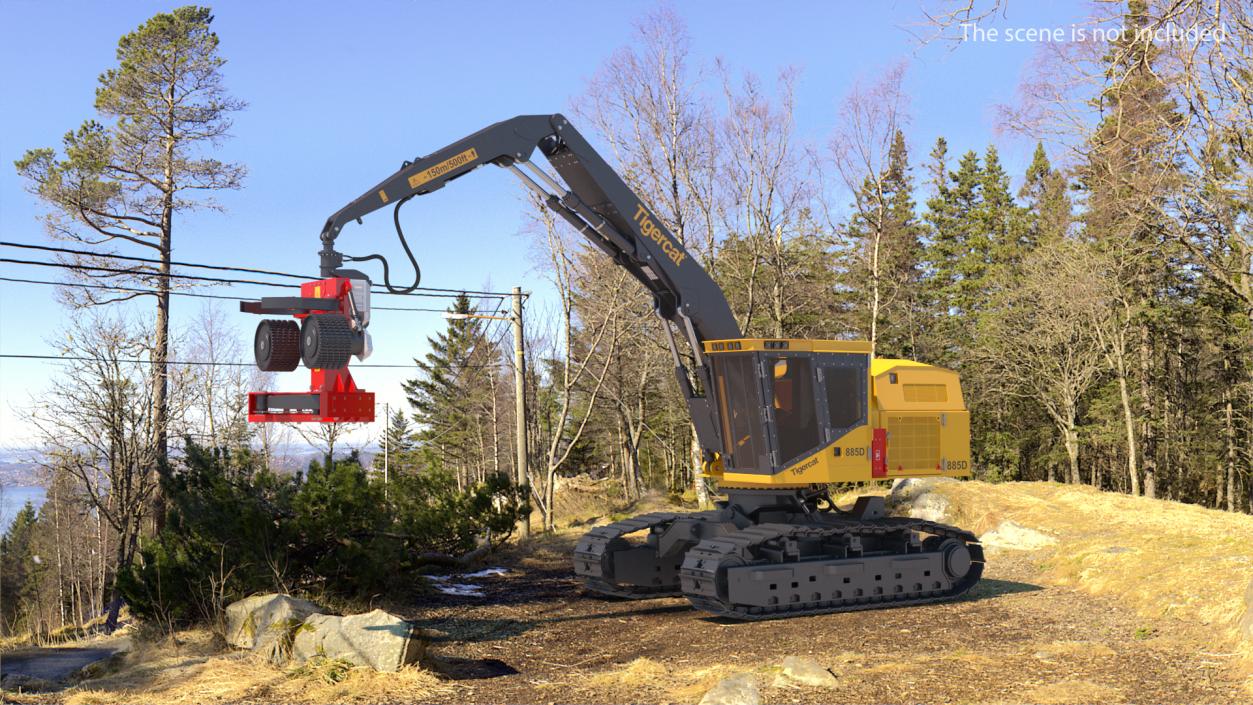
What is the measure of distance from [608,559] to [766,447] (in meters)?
2.96

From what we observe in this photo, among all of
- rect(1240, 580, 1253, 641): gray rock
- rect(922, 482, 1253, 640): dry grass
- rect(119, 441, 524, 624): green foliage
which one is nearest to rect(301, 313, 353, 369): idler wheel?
rect(119, 441, 524, 624): green foliage

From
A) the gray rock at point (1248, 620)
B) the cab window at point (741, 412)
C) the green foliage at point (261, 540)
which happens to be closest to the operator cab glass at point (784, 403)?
the cab window at point (741, 412)

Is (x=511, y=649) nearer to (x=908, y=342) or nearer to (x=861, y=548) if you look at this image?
(x=861, y=548)

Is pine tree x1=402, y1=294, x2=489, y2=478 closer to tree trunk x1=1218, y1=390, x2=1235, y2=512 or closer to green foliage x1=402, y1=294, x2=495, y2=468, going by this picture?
green foliage x1=402, y1=294, x2=495, y2=468

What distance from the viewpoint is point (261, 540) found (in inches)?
447

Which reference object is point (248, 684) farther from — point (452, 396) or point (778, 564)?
point (452, 396)

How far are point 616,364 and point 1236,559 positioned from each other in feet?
90.0

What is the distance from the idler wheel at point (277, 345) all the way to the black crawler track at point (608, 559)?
31.1 feet

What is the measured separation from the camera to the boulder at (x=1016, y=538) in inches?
685

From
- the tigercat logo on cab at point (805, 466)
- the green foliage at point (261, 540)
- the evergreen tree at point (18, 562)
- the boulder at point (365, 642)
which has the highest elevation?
the tigercat logo on cab at point (805, 466)

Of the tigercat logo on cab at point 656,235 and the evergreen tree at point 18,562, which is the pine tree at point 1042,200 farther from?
the evergreen tree at point 18,562

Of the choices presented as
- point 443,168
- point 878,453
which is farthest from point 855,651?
point 443,168

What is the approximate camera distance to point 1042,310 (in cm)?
3594

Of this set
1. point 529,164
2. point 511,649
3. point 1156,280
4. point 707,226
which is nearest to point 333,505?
point 511,649
